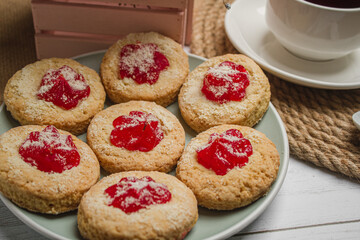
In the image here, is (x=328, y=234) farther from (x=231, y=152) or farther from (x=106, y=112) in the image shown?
(x=106, y=112)

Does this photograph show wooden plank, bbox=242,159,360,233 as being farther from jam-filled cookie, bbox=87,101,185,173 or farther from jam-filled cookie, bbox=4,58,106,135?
jam-filled cookie, bbox=4,58,106,135

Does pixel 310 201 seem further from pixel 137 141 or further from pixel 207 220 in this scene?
pixel 137 141

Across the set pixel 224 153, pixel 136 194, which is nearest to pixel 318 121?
pixel 224 153

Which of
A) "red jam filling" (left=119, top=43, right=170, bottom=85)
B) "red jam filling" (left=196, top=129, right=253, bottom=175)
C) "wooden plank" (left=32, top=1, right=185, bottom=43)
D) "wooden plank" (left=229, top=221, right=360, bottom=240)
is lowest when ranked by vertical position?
"wooden plank" (left=229, top=221, right=360, bottom=240)

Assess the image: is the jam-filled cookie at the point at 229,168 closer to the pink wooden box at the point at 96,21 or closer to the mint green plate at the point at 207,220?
the mint green plate at the point at 207,220

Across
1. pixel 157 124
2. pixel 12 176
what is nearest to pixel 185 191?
pixel 157 124

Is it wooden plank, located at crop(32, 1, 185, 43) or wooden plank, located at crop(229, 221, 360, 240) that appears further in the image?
wooden plank, located at crop(32, 1, 185, 43)

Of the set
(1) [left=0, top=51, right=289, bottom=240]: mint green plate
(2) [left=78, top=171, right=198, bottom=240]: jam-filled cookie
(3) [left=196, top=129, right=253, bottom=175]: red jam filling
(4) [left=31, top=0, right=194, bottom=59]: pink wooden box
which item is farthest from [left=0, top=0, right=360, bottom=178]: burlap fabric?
(2) [left=78, top=171, right=198, bottom=240]: jam-filled cookie
